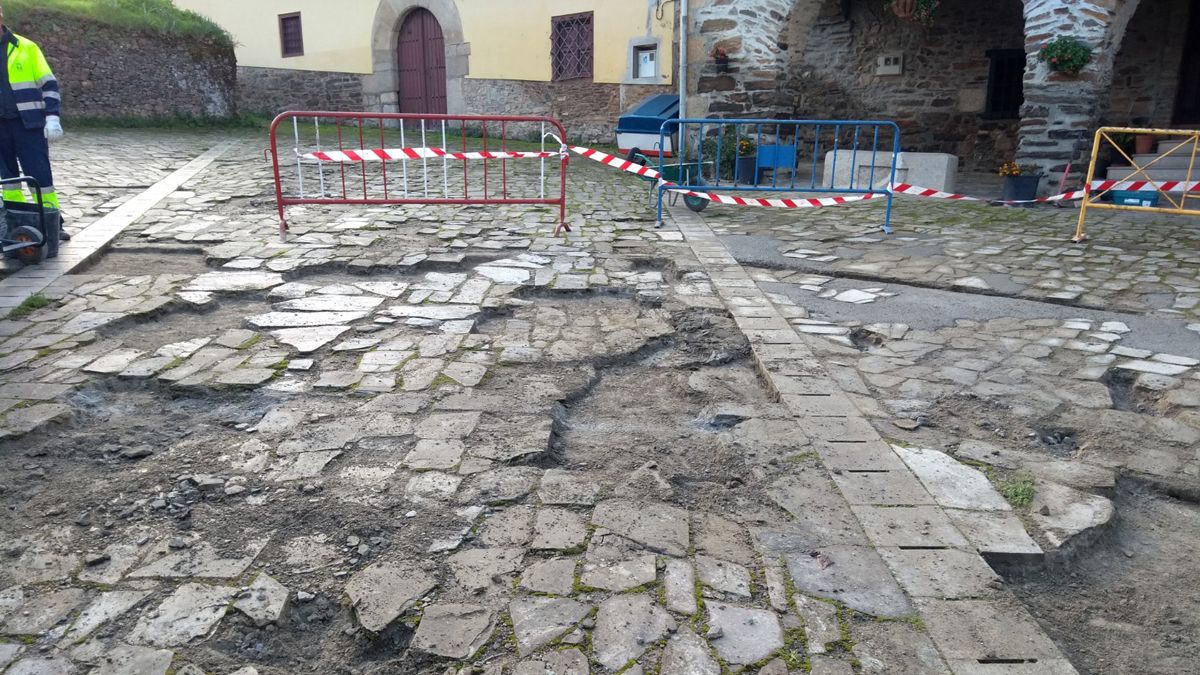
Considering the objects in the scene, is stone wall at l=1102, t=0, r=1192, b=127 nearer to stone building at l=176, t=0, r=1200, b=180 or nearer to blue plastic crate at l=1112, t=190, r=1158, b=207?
stone building at l=176, t=0, r=1200, b=180

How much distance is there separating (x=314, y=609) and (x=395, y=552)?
32 cm

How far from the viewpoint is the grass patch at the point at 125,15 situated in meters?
13.4

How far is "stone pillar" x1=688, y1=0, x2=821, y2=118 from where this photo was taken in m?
12.1

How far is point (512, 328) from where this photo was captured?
16.4 feet

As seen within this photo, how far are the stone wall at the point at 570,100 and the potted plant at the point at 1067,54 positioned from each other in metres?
6.64

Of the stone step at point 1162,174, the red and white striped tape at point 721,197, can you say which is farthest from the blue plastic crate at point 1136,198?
the red and white striped tape at point 721,197

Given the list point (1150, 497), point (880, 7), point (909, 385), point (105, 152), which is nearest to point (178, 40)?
point (105, 152)

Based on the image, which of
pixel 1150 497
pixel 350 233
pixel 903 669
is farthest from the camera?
pixel 350 233

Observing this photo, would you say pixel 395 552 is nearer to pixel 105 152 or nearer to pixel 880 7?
pixel 105 152

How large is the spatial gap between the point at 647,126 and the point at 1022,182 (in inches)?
219

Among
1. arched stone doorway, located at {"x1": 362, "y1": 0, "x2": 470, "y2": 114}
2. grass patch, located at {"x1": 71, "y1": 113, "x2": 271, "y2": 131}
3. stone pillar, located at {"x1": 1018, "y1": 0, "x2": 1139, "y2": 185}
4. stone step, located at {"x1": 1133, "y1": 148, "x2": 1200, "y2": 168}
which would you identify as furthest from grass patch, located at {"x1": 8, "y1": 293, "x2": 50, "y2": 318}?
arched stone doorway, located at {"x1": 362, "y1": 0, "x2": 470, "y2": 114}

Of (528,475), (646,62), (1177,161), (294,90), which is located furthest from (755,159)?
(294,90)

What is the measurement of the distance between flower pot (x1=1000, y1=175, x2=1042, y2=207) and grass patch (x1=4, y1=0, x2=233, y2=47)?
14.6m

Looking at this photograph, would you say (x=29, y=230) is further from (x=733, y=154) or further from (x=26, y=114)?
(x=733, y=154)
